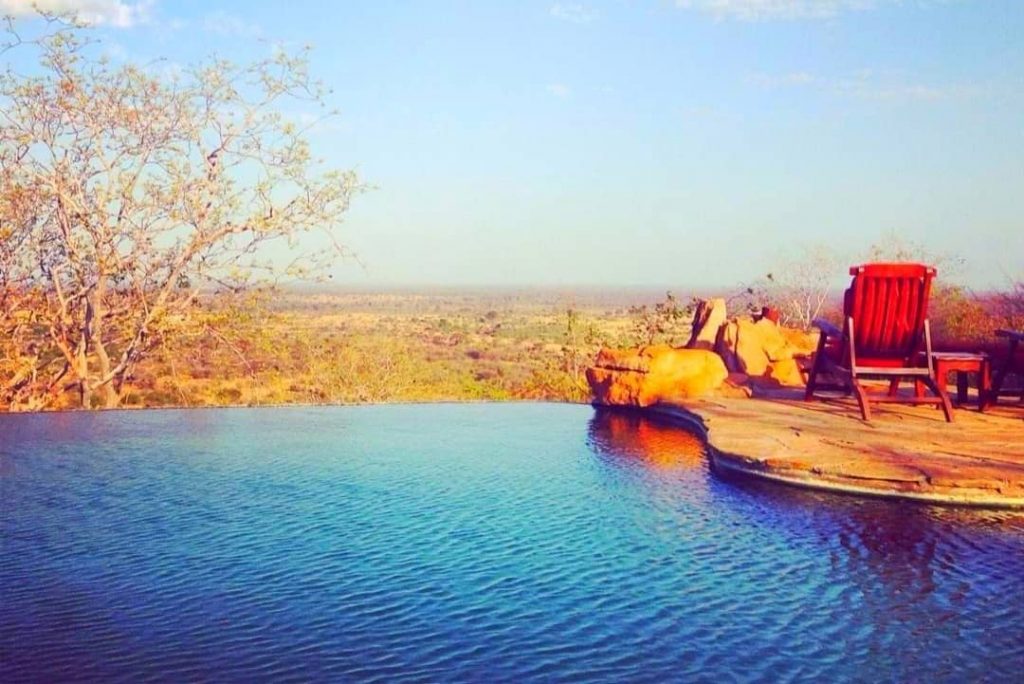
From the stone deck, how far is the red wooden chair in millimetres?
312

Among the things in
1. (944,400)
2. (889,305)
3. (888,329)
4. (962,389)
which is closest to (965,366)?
(944,400)

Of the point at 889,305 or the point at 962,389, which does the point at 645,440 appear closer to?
the point at 889,305

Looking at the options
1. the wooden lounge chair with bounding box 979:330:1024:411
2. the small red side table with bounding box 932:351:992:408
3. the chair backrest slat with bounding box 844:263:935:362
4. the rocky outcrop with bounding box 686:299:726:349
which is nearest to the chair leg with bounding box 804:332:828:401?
the chair backrest slat with bounding box 844:263:935:362

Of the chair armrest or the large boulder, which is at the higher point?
the chair armrest

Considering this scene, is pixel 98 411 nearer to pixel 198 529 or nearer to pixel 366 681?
pixel 198 529

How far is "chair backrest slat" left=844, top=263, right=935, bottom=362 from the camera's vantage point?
726 cm

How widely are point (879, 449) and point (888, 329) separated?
1560 mm

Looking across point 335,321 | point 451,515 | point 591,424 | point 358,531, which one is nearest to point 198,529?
point 358,531

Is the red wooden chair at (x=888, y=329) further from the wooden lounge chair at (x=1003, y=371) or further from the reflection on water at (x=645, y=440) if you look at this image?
the reflection on water at (x=645, y=440)

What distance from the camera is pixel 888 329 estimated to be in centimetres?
747

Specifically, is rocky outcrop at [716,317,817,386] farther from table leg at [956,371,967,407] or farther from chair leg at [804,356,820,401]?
table leg at [956,371,967,407]

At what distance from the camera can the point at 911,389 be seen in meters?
9.41

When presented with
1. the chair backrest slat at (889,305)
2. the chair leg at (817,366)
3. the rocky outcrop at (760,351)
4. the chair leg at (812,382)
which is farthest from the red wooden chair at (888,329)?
the rocky outcrop at (760,351)

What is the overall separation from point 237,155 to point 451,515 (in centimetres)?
862
